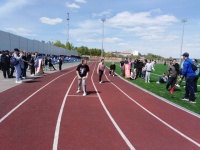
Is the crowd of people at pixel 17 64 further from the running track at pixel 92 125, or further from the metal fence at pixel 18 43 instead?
the running track at pixel 92 125

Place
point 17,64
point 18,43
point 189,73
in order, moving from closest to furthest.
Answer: point 189,73, point 17,64, point 18,43

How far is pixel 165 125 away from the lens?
7375 millimetres

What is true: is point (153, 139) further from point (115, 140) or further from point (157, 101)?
point (157, 101)

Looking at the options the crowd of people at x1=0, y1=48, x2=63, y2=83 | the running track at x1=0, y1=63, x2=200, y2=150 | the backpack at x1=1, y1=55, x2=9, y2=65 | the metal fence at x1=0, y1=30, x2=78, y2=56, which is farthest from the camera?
the metal fence at x1=0, y1=30, x2=78, y2=56

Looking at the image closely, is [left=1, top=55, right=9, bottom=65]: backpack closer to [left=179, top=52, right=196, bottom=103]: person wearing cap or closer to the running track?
the running track

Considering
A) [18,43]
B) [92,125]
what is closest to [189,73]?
[92,125]

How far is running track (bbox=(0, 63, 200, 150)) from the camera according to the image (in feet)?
18.0

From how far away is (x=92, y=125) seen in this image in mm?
6918

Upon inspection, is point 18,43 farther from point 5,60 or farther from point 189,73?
point 189,73

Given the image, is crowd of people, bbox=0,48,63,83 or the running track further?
crowd of people, bbox=0,48,63,83

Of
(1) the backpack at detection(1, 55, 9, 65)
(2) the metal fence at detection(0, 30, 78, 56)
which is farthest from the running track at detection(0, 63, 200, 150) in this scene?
(2) the metal fence at detection(0, 30, 78, 56)

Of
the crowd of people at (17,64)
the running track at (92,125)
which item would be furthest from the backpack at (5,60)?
the running track at (92,125)

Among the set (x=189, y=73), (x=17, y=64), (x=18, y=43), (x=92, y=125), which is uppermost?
(x=18, y=43)

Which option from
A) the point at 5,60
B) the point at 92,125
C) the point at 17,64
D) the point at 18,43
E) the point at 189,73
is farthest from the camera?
the point at 18,43
